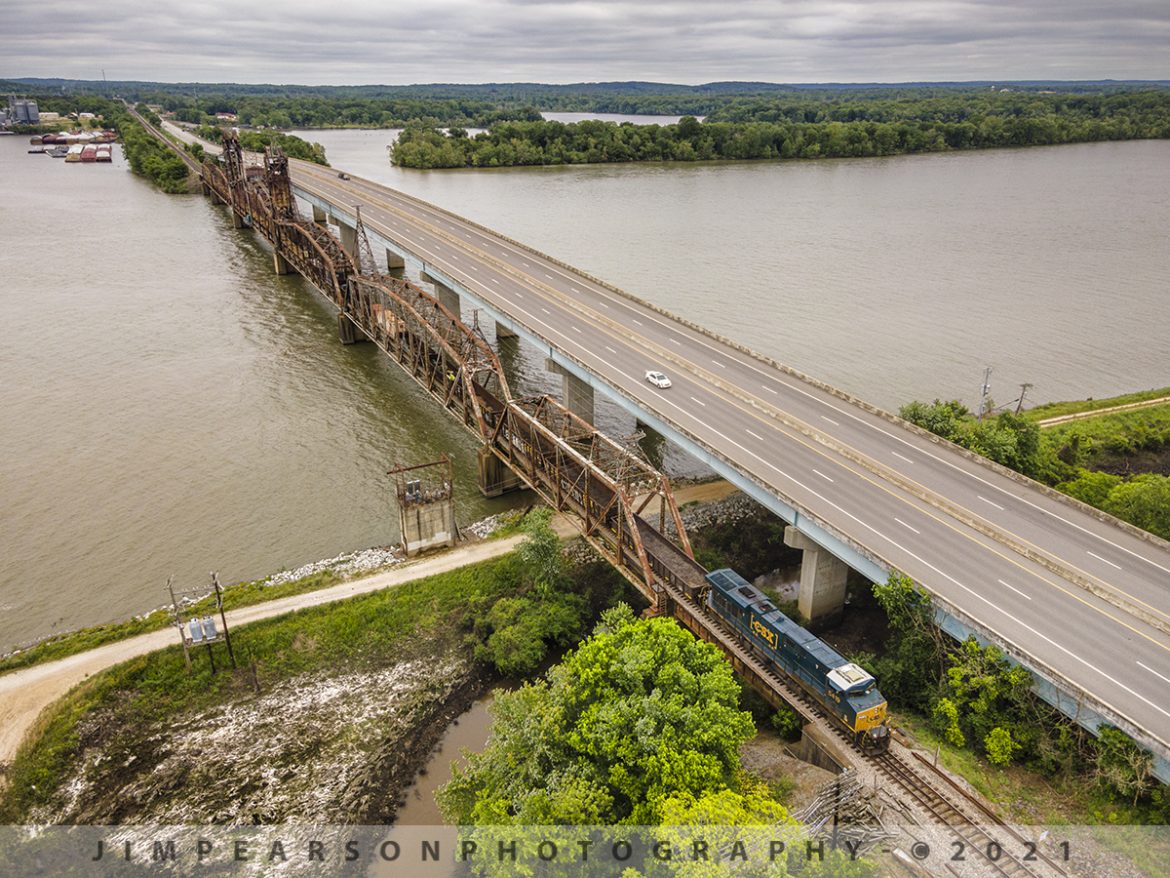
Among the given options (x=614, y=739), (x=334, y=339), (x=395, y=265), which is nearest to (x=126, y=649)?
(x=614, y=739)

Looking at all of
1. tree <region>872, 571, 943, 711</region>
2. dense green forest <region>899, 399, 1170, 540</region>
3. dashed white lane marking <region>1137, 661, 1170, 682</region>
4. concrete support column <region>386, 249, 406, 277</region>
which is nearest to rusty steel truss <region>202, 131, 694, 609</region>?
tree <region>872, 571, 943, 711</region>

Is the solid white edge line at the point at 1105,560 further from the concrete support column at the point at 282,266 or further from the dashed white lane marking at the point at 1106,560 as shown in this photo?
the concrete support column at the point at 282,266

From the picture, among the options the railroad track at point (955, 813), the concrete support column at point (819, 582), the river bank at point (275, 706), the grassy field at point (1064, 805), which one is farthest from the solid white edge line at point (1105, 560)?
the river bank at point (275, 706)

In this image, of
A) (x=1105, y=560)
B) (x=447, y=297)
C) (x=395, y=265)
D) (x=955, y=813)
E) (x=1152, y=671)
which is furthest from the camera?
(x=395, y=265)

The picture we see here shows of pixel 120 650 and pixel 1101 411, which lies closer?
pixel 120 650

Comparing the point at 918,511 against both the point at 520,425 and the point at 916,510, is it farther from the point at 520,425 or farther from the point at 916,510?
the point at 520,425

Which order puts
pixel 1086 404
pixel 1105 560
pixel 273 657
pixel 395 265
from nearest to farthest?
1. pixel 1105 560
2. pixel 273 657
3. pixel 1086 404
4. pixel 395 265

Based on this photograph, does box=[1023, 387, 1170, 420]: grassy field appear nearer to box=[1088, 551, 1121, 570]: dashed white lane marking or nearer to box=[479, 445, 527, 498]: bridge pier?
box=[1088, 551, 1121, 570]: dashed white lane marking
